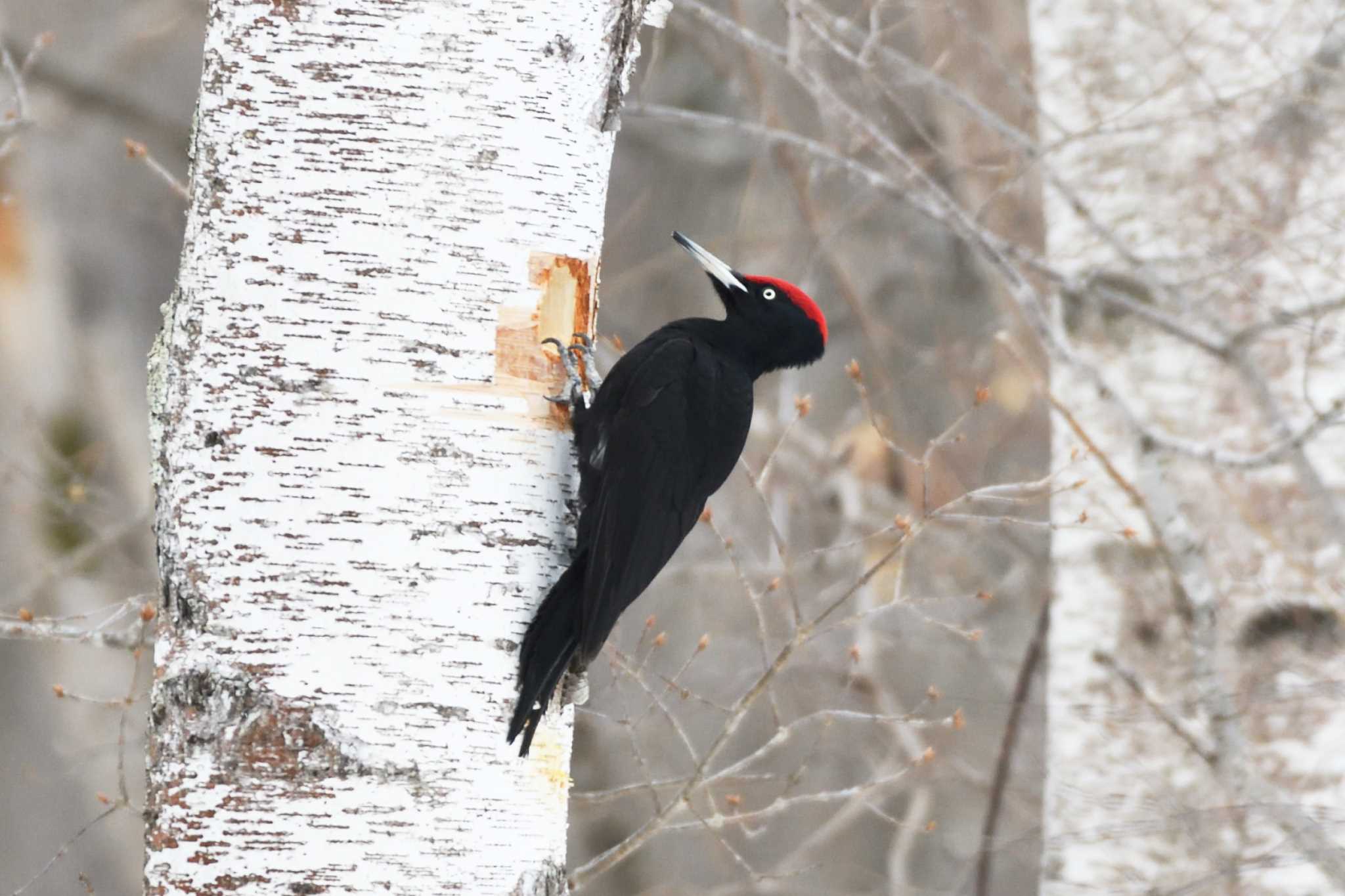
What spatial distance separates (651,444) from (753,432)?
2.99m

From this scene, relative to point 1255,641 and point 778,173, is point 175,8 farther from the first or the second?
point 1255,641

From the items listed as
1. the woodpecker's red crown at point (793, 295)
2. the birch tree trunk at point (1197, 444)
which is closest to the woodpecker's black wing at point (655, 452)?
the woodpecker's red crown at point (793, 295)

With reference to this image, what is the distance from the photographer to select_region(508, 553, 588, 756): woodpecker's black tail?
5.84ft

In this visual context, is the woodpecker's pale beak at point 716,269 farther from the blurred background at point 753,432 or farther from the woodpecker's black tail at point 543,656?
the blurred background at point 753,432

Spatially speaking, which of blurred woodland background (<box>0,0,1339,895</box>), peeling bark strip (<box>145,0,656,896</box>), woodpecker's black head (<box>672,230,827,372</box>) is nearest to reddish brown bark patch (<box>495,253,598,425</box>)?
peeling bark strip (<box>145,0,656,896</box>)

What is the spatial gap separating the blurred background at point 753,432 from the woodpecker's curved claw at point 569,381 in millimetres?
2702

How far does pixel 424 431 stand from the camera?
5.77 ft

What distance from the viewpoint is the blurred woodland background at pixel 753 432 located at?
5.46 metres

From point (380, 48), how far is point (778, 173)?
456 centimetres

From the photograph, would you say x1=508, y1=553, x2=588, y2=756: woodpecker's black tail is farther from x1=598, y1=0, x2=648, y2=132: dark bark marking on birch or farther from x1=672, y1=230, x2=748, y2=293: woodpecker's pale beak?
x1=672, y1=230, x2=748, y2=293: woodpecker's pale beak

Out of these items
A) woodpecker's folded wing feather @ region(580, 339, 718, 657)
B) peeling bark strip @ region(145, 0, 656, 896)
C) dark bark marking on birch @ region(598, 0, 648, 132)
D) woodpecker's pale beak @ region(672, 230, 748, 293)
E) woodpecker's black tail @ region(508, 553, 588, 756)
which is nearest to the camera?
peeling bark strip @ region(145, 0, 656, 896)

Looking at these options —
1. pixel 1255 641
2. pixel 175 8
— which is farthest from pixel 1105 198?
pixel 175 8

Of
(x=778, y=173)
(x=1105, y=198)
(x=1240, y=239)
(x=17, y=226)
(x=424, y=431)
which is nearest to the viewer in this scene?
(x=424, y=431)

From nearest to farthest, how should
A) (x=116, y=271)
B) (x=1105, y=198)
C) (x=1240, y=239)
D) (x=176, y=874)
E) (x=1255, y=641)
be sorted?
1. (x=176, y=874)
2. (x=1255, y=641)
3. (x=1240, y=239)
4. (x=1105, y=198)
5. (x=116, y=271)
